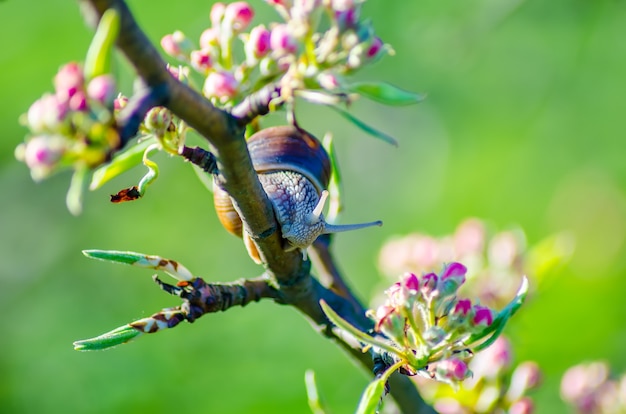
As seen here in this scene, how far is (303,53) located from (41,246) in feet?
19.1

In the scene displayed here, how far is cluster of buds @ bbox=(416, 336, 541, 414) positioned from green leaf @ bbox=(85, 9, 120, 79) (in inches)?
56.0

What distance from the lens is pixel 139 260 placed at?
1691 mm

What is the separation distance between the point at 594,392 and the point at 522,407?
53cm

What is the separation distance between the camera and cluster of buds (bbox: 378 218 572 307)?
2.72 metres

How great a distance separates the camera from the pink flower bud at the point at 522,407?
7.40ft

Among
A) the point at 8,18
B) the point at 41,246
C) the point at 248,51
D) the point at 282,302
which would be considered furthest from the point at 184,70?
the point at 8,18

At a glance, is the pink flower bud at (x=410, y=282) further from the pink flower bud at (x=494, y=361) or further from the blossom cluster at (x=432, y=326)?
the pink flower bud at (x=494, y=361)

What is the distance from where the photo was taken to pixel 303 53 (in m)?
Answer: 1.60

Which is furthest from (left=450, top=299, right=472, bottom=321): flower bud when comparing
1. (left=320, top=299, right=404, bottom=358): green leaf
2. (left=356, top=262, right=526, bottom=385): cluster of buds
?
(left=320, top=299, right=404, bottom=358): green leaf

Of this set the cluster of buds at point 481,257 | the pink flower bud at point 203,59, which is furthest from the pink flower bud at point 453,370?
the cluster of buds at point 481,257

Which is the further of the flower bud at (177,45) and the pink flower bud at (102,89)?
the flower bud at (177,45)

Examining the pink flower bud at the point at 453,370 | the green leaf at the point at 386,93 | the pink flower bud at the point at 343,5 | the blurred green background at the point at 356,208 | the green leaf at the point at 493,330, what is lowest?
the blurred green background at the point at 356,208

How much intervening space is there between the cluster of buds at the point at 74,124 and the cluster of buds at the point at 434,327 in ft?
2.30

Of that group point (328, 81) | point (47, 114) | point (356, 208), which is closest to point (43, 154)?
point (47, 114)
